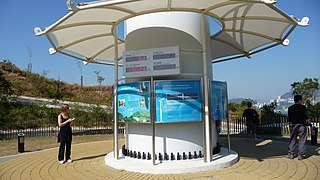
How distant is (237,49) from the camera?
1198 centimetres

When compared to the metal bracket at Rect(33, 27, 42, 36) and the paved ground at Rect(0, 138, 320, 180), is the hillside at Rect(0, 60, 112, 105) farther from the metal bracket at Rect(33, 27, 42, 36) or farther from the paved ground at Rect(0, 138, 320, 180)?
the metal bracket at Rect(33, 27, 42, 36)

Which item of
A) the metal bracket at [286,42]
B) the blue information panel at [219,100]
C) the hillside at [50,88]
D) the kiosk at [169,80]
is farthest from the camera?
the hillside at [50,88]

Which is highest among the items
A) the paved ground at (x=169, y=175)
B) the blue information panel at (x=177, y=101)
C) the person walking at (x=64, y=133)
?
the blue information panel at (x=177, y=101)

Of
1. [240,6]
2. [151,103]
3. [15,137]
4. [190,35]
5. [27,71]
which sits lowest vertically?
[15,137]

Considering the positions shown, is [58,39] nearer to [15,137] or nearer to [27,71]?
[15,137]

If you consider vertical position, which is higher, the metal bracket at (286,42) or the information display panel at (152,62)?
the metal bracket at (286,42)

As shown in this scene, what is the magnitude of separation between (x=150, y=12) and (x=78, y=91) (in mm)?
36673

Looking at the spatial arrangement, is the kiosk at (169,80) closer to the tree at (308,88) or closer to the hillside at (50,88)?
the tree at (308,88)

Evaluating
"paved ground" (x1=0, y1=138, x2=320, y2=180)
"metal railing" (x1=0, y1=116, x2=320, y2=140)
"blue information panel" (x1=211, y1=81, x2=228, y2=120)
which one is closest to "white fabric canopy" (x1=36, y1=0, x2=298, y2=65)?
"blue information panel" (x1=211, y1=81, x2=228, y2=120)

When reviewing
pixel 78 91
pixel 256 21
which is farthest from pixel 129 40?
pixel 78 91

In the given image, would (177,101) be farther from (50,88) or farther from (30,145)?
(50,88)

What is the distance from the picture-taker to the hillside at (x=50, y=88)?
37750 mm

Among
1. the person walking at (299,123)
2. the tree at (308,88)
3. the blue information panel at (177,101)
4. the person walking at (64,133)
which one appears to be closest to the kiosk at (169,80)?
the blue information panel at (177,101)

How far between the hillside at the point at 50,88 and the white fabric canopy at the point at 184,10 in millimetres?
25341
